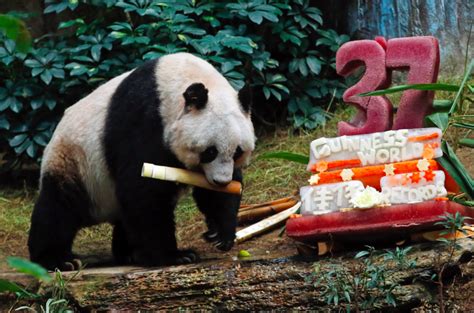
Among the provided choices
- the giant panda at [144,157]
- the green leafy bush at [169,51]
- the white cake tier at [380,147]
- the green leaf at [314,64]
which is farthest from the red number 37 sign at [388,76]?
the green leaf at [314,64]

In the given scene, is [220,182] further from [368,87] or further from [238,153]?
[368,87]

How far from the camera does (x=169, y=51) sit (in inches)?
283

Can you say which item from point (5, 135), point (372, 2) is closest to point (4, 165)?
point (5, 135)

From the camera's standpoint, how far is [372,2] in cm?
794

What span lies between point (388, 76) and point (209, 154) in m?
1.16

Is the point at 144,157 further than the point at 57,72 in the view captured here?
No

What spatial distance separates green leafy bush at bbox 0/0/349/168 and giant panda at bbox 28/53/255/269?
6.91 ft

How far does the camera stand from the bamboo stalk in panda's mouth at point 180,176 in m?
4.54

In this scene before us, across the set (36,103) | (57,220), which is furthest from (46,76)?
(57,220)

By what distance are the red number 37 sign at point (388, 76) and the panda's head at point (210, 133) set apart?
2.11ft

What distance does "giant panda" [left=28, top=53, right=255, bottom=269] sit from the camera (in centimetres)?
462

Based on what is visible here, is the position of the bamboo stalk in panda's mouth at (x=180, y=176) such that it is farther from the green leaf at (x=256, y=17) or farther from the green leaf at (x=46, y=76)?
the green leaf at (x=46, y=76)

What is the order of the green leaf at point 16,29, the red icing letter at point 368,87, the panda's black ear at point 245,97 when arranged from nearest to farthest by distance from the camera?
the green leaf at point 16,29 → the red icing letter at point 368,87 → the panda's black ear at point 245,97

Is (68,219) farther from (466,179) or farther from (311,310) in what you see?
(466,179)
